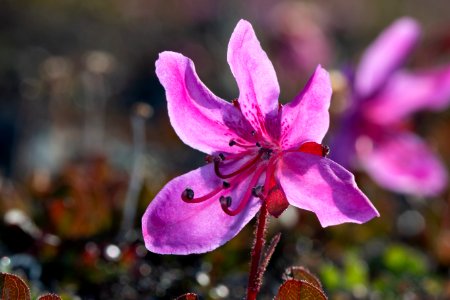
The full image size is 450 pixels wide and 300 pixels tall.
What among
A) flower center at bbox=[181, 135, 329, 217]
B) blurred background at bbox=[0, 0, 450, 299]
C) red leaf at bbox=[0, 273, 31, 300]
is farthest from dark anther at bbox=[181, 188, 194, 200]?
blurred background at bbox=[0, 0, 450, 299]

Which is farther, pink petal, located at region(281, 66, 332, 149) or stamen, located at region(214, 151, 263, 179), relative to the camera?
stamen, located at region(214, 151, 263, 179)

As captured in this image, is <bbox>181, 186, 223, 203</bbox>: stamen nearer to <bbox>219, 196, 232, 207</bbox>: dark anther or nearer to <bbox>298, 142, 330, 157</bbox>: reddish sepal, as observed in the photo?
<bbox>219, 196, 232, 207</bbox>: dark anther

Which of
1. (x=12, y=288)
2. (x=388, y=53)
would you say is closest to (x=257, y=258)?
(x=12, y=288)

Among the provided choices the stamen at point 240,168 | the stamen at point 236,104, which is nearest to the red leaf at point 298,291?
the stamen at point 240,168

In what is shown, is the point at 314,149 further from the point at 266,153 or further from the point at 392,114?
the point at 392,114

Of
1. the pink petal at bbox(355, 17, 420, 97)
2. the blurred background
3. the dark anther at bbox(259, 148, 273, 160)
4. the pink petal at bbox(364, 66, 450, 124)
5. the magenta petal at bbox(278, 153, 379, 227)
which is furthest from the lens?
the pink petal at bbox(364, 66, 450, 124)

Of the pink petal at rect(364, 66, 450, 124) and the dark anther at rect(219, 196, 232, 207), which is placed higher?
the dark anther at rect(219, 196, 232, 207)
